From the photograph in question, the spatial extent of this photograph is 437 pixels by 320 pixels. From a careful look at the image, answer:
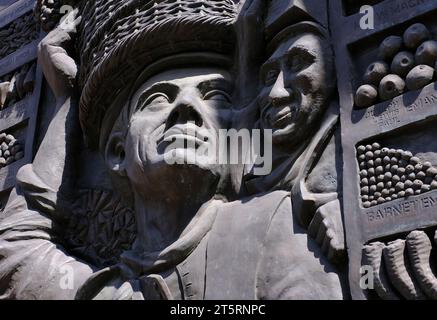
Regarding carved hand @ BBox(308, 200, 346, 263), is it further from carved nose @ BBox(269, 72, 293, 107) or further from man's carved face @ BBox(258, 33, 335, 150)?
carved nose @ BBox(269, 72, 293, 107)

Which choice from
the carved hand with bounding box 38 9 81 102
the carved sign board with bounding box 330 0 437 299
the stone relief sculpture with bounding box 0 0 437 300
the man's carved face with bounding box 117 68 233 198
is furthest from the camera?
the carved hand with bounding box 38 9 81 102

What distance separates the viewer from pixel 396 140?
2857mm

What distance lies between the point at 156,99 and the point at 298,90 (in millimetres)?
592

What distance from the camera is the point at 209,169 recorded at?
320cm

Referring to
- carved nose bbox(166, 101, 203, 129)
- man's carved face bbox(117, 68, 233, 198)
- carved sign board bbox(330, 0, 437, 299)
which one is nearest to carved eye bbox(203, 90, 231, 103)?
man's carved face bbox(117, 68, 233, 198)

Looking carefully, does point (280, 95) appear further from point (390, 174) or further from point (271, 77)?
point (390, 174)

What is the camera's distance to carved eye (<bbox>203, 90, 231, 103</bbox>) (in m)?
3.40

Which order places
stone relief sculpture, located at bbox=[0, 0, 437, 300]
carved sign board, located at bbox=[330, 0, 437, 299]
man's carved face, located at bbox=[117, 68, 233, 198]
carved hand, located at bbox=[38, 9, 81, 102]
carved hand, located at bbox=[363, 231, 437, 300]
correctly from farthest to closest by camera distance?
carved hand, located at bbox=[38, 9, 81, 102] → man's carved face, located at bbox=[117, 68, 233, 198] → stone relief sculpture, located at bbox=[0, 0, 437, 300] → carved sign board, located at bbox=[330, 0, 437, 299] → carved hand, located at bbox=[363, 231, 437, 300]

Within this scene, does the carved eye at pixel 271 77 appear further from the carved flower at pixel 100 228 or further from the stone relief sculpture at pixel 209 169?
the carved flower at pixel 100 228

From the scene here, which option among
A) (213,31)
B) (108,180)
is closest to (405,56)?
(213,31)

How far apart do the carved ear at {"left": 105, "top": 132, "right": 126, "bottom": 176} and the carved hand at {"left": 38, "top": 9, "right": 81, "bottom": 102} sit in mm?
464

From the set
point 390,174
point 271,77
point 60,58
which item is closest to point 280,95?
point 271,77

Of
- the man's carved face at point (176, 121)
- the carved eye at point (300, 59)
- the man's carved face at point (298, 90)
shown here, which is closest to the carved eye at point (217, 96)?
the man's carved face at point (176, 121)

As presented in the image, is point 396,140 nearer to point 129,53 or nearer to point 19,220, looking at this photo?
point 129,53
